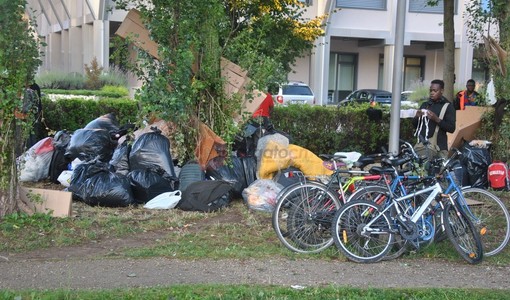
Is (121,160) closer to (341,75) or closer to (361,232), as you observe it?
(361,232)

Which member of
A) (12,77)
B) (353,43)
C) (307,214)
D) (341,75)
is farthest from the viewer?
(341,75)

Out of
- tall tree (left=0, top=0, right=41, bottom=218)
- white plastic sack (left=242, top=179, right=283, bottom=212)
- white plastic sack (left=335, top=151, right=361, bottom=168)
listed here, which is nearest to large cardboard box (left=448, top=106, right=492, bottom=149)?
white plastic sack (left=335, top=151, right=361, bottom=168)

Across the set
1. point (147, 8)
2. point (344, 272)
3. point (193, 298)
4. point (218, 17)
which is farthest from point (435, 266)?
point (147, 8)

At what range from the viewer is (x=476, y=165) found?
9766mm

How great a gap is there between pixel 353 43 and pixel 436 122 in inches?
1116

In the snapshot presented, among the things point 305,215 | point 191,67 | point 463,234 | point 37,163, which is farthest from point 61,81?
point 463,234

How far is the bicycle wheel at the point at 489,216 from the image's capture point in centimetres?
632

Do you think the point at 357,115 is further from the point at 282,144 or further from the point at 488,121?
the point at 282,144

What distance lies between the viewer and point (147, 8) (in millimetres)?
9305

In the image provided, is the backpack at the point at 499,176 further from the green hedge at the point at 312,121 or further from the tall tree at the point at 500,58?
the green hedge at the point at 312,121

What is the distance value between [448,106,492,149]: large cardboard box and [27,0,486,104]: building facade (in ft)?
63.1

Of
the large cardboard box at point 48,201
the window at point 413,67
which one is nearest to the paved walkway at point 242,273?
the large cardboard box at point 48,201

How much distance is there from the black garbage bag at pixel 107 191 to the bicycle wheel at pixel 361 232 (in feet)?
10.6

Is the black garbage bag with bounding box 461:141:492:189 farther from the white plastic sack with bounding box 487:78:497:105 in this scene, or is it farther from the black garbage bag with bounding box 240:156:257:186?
the black garbage bag with bounding box 240:156:257:186
